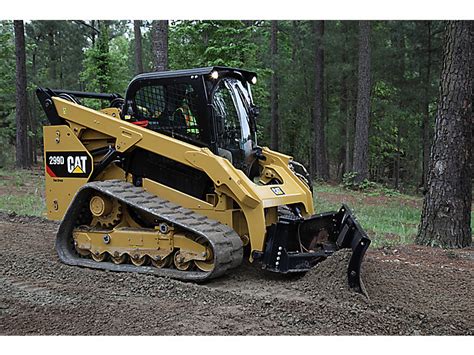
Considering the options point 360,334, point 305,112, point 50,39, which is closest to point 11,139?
point 50,39

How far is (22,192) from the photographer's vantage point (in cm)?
1416

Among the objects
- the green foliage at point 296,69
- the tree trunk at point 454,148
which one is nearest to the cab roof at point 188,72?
the tree trunk at point 454,148

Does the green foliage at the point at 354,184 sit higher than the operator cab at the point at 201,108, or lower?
lower

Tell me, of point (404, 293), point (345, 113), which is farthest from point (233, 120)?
point (345, 113)

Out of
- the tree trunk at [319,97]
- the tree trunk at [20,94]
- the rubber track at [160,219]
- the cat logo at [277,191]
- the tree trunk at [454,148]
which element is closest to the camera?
the rubber track at [160,219]

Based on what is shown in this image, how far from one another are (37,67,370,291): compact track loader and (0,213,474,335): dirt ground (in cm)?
32

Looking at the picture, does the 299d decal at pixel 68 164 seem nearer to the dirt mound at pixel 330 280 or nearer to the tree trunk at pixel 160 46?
the dirt mound at pixel 330 280

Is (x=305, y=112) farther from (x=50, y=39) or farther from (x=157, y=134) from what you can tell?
(x=157, y=134)

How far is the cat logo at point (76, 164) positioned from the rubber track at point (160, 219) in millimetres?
449

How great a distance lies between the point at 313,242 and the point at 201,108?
201cm

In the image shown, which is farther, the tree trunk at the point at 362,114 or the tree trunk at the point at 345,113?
the tree trunk at the point at 345,113

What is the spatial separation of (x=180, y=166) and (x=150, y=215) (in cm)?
67

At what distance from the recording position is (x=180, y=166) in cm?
661

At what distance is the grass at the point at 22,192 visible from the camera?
1113 cm
